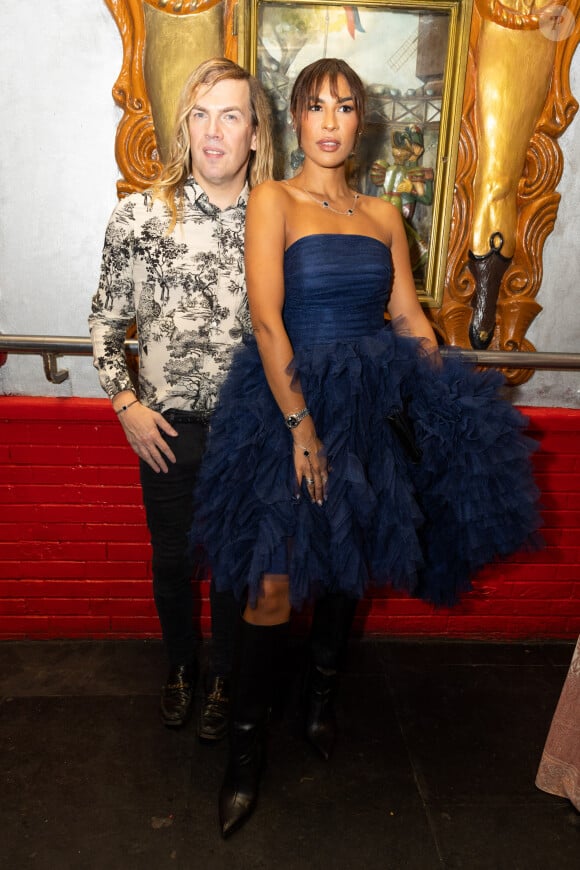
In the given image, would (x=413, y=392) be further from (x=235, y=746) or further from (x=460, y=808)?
(x=460, y=808)

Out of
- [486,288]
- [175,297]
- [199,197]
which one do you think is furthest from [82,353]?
[486,288]

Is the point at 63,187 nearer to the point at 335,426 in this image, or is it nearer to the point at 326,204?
the point at 326,204

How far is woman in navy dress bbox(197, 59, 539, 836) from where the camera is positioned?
1515 millimetres

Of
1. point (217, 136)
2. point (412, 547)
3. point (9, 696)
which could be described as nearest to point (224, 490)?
point (412, 547)

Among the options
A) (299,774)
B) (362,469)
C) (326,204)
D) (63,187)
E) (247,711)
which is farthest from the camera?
(63,187)

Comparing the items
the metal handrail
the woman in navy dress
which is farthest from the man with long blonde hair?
the metal handrail

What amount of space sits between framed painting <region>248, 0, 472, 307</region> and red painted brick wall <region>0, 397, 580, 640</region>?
0.95m

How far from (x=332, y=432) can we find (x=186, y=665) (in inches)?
43.3

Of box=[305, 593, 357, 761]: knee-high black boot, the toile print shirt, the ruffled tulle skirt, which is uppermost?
the toile print shirt

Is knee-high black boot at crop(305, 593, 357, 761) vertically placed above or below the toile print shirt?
below

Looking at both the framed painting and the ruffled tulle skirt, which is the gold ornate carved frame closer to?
the framed painting

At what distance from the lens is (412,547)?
1.56 m

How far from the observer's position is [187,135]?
1.65m

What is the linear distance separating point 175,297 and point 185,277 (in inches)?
2.3
